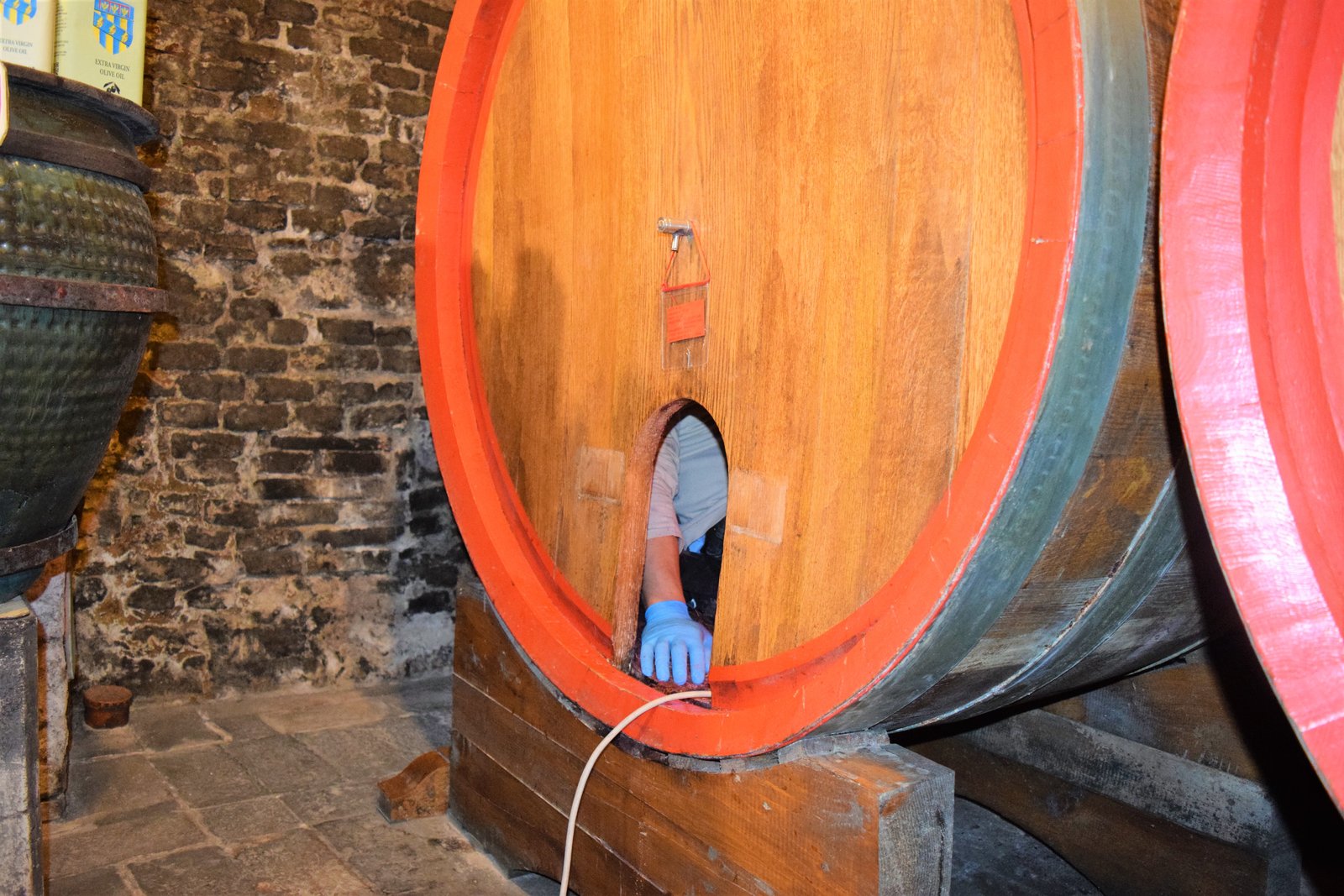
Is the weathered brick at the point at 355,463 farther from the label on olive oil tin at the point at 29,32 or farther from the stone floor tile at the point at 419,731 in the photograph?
the label on olive oil tin at the point at 29,32

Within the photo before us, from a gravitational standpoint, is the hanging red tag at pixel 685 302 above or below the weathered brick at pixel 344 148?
below

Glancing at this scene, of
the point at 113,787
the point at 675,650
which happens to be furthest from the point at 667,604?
the point at 113,787

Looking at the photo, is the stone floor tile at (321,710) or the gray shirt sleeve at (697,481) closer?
the gray shirt sleeve at (697,481)

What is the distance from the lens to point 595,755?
1704 millimetres

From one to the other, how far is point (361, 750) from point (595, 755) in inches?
60.0

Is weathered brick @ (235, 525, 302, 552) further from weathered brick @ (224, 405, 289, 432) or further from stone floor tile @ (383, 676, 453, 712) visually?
stone floor tile @ (383, 676, 453, 712)

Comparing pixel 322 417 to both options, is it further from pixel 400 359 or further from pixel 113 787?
pixel 113 787

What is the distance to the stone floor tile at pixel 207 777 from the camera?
2599 mm

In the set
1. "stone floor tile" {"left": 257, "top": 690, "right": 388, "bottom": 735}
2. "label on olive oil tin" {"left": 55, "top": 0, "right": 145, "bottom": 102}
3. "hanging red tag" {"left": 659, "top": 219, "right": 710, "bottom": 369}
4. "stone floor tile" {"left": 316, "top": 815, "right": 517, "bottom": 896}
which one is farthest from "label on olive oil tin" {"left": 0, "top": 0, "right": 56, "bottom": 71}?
"stone floor tile" {"left": 257, "top": 690, "right": 388, "bottom": 735}

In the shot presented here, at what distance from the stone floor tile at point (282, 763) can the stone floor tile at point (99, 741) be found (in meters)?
0.27

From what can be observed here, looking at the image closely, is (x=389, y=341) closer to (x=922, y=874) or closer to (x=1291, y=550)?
(x=922, y=874)

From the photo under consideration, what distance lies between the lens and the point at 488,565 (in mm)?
2025

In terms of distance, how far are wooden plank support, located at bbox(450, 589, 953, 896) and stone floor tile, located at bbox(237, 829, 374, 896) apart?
0.95 feet

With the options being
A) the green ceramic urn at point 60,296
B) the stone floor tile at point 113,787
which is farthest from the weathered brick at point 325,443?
the green ceramic urn at point 60,296
